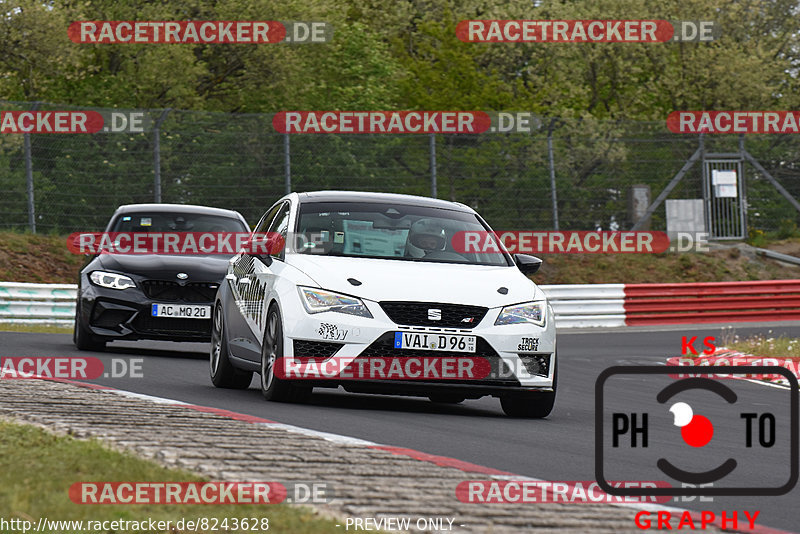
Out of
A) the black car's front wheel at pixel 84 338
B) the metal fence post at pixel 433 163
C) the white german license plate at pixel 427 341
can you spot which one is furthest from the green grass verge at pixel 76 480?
the metal fence post at pixel 433 163

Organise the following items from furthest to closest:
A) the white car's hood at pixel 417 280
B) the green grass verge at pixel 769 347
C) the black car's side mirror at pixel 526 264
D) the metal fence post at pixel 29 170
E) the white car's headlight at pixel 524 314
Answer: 1. the metal fence post at pixel 29 170
2. the green grass verge at pixel 769 347
3. the black car's side mirror at pixel 526 264
4. the white car's headlight at pixel 524 314
5. the white car's hood at pixel 417 280

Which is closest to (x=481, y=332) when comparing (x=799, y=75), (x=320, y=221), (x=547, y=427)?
(x=547, y=427)

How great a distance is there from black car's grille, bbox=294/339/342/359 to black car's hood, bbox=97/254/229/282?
4935mm

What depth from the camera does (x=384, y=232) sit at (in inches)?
417

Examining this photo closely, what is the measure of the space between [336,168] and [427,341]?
19.3 meters

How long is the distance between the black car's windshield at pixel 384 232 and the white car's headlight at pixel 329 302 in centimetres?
75

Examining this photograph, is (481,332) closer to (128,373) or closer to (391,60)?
(128,373)

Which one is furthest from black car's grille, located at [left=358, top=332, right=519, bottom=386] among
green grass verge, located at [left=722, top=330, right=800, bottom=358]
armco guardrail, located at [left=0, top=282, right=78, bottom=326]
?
armco guardrail, located at [left=0, top=282, right=78, bottom=326]

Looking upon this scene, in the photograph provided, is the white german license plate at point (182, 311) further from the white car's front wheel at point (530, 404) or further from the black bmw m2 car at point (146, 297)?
the white car's front wheel at point (530, 404)

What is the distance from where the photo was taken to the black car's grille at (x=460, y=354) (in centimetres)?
945

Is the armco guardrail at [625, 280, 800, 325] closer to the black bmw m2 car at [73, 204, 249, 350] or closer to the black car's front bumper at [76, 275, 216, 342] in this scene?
the black bmw m2 car at [73, 204, 249, 350]

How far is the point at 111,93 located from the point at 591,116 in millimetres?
16548

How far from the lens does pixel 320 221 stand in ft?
35.1

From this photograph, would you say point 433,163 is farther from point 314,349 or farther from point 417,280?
point 314,349
